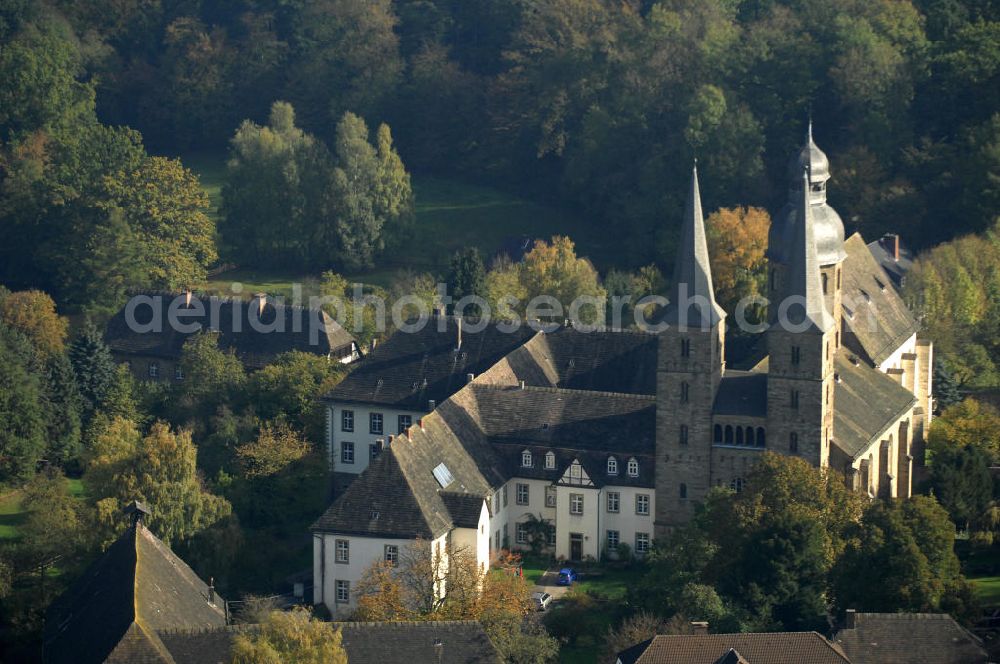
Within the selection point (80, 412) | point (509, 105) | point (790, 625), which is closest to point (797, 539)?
point (790, 625)

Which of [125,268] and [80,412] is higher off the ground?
[125,268]

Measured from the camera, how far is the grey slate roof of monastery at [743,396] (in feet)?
277

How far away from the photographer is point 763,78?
416 ft

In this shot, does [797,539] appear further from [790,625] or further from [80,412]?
[80,412]

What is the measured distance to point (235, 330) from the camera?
10994 cm

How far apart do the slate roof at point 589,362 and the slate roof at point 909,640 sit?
77.7 ft

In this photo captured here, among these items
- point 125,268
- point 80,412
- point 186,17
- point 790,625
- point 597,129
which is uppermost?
point 186,17

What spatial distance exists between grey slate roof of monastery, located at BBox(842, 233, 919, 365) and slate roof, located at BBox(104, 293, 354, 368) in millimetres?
24654

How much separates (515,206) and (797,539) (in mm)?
65078

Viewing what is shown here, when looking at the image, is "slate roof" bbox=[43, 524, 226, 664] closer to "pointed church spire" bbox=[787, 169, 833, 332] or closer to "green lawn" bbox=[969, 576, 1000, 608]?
"pointed church spire" bbox=[787, 169, 833, 332]

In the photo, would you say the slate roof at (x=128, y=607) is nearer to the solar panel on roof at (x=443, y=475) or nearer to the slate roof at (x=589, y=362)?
the solar panel on roof at (x=443, y=475)

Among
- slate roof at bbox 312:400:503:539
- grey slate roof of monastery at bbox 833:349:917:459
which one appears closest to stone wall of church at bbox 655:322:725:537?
grey slate roof of monastery at bbox 833:349:917:459

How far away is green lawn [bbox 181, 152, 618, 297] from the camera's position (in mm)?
128625

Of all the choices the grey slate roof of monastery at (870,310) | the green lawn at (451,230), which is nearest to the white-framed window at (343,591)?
the grey slate roof of monastery at (870,310)
